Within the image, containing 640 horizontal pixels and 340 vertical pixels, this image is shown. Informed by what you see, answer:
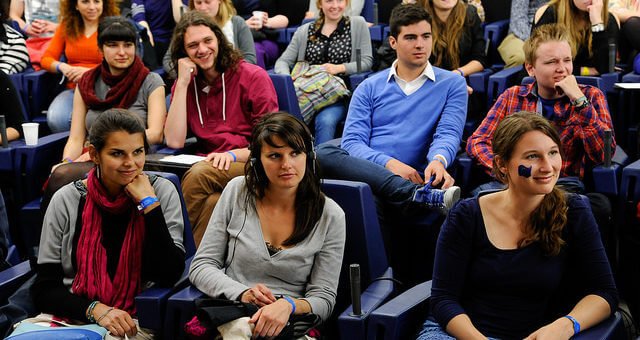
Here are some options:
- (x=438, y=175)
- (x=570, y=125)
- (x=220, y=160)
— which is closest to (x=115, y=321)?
(x=220, y=160)

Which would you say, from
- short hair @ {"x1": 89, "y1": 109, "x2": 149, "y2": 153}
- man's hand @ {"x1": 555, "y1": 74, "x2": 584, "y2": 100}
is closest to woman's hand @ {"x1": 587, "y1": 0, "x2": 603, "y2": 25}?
man's hand @ {"x1": 555, "y1": 74, "x2": 584, "y2": 100}

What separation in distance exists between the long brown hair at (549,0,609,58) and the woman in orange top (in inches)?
84.5

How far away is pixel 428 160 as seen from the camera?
3.50m

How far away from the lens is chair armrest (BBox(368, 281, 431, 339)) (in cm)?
241

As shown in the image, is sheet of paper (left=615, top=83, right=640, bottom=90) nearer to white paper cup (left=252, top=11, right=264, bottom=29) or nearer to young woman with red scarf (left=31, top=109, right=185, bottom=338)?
young woman with red scarf (left=31, top=109, right=185, bottom=338)

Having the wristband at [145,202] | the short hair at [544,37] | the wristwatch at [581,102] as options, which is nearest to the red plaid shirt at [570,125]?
the wristwatch at [581,102]

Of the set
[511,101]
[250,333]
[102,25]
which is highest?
[102,25]

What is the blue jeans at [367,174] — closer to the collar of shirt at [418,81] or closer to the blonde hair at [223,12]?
the collar of shirt at [418,81]

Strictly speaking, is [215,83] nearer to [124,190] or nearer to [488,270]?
[124,190]

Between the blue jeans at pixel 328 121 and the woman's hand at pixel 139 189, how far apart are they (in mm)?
1810

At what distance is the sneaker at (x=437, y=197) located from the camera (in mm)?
3131

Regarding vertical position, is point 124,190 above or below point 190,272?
above

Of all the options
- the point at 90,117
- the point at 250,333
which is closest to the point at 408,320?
the point at 250,333

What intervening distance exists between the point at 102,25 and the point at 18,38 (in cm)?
130
